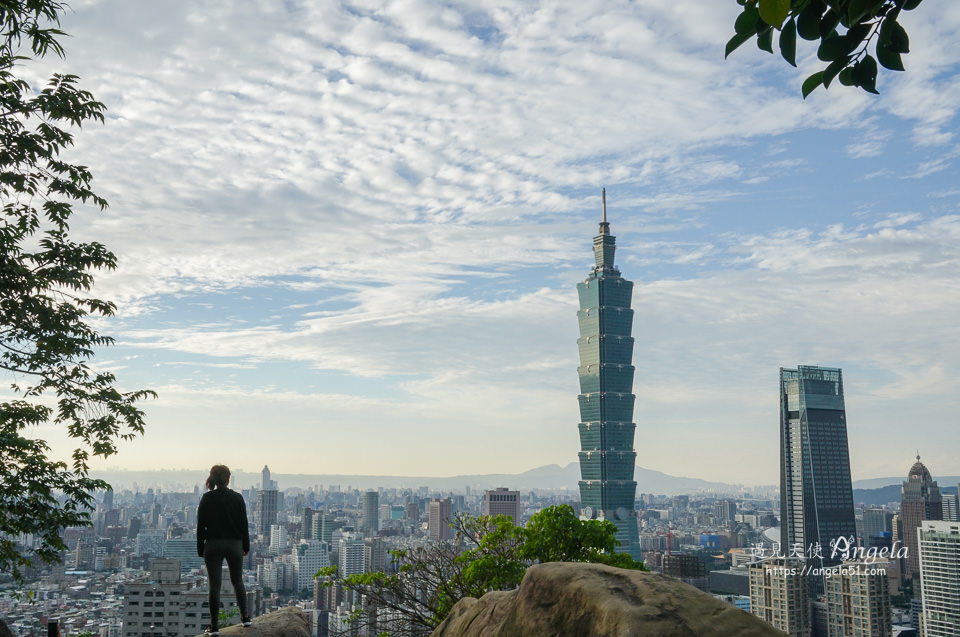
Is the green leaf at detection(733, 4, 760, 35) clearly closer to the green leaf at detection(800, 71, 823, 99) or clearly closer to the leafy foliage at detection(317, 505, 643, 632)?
the green leaf at detection(800, 71, 823, 99)

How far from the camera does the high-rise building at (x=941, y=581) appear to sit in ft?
319

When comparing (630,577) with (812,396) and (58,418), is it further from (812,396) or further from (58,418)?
(812,396)

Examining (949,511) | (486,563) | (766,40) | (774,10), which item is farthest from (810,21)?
(949,511)

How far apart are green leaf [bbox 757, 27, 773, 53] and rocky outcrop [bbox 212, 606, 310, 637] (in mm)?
8464

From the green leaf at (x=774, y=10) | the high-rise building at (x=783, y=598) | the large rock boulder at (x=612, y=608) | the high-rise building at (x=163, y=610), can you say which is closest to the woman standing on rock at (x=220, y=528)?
the large rock boulder at (x=612, y=608)

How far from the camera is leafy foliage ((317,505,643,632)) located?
1455 cm

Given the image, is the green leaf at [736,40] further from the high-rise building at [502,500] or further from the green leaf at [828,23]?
the high-rise building at [502,500]

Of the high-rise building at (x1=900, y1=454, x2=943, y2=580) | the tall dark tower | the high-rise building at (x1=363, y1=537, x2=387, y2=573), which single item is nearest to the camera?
the high-rise building at (x1=363, y1=537, x2=387, y2=573)

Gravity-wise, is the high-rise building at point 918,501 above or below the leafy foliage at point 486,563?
below

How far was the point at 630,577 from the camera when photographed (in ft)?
20.5

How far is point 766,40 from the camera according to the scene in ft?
10.8

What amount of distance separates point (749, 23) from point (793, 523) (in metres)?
173

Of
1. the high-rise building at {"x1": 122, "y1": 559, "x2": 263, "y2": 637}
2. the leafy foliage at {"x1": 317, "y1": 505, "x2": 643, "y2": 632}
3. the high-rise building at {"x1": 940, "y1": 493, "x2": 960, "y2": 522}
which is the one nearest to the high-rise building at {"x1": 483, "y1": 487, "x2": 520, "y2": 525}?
the high-rise building at {"x1": 940, "y1": 493, "x2": 960, "y2": 522}

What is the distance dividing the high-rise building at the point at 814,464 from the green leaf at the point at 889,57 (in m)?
167
